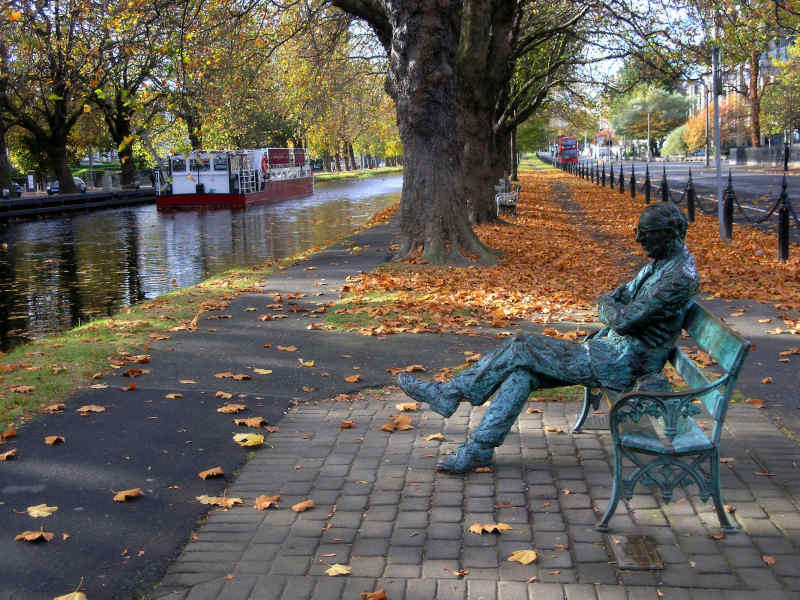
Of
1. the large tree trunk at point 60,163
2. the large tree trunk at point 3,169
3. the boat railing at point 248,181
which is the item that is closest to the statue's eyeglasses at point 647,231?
the boat railing at point 248,181

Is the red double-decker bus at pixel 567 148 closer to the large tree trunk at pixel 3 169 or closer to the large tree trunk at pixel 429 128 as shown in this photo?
the large tree trunk at pixel 3 169

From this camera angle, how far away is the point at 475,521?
4.11m

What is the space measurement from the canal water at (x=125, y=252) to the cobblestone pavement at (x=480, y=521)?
6535 mm

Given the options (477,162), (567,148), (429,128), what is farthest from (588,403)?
(567,148)

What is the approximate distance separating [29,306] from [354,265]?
5296 millimetres

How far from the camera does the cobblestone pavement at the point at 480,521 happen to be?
349 centimetres

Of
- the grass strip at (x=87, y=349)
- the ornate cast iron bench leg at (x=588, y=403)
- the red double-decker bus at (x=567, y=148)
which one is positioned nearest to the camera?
the ornate cast iron bench leg at (x=588, y=403)

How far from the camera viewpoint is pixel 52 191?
52125 mm

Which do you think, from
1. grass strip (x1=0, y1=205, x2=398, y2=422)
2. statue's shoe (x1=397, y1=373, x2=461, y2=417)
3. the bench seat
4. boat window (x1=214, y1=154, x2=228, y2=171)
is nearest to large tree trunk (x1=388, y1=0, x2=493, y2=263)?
grass strip (x1=0, y1=205, x2=398, y2=422)

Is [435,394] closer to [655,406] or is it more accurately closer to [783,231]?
[655,406]

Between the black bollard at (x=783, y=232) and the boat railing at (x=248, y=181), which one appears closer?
the black bollard at (x=783, y=232)

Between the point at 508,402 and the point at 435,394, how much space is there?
0.44m

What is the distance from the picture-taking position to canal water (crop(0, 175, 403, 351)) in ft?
42.0

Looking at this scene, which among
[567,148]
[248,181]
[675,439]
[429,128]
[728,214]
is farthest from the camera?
[567,148]
